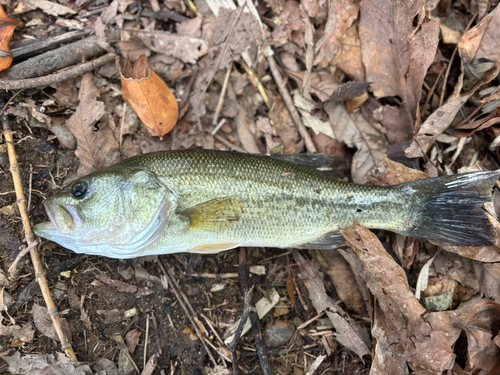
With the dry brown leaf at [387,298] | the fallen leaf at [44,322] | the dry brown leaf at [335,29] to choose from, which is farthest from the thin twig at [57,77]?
the dry brown leaf at [387,298]

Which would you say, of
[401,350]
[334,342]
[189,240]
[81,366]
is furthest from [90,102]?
[401,350]

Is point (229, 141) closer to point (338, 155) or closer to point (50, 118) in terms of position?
point (338, 155)

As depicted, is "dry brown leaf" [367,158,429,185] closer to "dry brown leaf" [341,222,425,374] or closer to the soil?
"dry brown leaf" [341,222,425,374]

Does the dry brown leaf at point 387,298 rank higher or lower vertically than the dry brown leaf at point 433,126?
lower

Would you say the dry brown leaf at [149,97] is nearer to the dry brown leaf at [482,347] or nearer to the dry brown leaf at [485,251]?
the dry brown leaf at [485,251]

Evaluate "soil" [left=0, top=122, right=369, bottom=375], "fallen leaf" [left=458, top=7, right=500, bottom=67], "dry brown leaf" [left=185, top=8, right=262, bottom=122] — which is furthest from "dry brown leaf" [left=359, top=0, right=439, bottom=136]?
"soil" [left=0, top=122, right=369, bottom=375]
